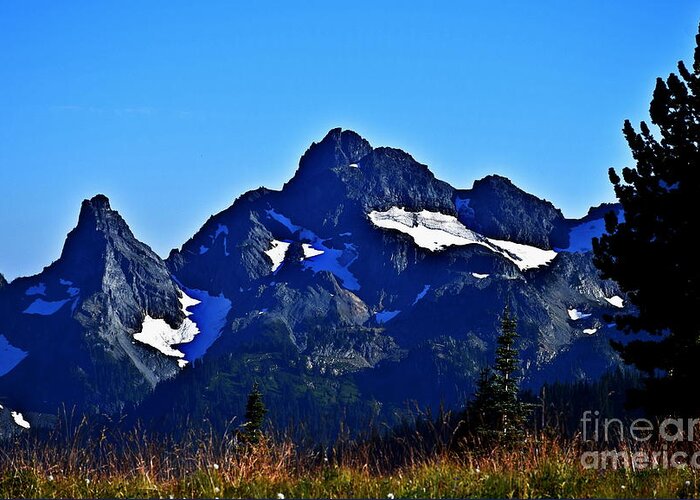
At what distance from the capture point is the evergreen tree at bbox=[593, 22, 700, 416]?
32.1 meters

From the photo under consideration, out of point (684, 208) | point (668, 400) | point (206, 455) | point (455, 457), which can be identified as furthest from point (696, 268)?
point (206, 455)

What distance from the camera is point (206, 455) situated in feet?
50.2

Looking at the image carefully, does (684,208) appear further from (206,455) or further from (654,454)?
(206,455)

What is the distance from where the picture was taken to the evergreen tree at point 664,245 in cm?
3212

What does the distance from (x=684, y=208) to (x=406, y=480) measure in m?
20.7

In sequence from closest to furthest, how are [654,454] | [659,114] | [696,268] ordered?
1. [654,454]
2. [696,268]
3. [659,114]

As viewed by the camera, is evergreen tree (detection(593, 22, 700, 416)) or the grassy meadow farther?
evergreen tree (detection(593, 22, 700, 416))

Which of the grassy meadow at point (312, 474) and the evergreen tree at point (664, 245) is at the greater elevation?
the evergreen tree at point (664, 245)

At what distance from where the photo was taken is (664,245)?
3262 centimetres

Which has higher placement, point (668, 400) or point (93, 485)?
point (668, 400)

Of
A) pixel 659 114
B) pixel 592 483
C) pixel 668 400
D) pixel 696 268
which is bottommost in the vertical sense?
pixel 592 483

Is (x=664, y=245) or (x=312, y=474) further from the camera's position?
(x=664, y=245)

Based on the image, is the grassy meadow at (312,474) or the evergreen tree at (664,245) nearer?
the grassy meadow at (312,474)

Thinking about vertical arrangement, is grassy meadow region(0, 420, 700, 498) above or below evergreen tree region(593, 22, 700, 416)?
below
